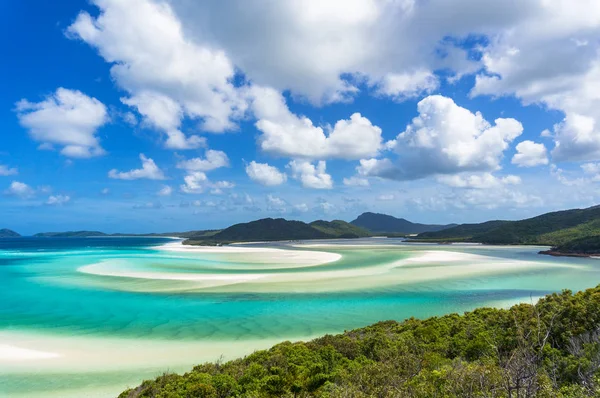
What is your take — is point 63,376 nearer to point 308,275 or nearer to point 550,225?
point 308,275

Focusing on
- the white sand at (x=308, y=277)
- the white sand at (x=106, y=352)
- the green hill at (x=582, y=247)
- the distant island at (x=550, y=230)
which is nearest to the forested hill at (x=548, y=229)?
the distant island at (x=550, y=230)

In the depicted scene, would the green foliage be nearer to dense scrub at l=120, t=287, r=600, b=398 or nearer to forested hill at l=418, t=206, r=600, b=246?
forested hill at l=418, t=206, r=600, b=246

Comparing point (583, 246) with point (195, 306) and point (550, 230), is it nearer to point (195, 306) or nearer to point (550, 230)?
point (550, 230)

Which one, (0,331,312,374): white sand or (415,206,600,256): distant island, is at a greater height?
(415,206,600,256): distant island

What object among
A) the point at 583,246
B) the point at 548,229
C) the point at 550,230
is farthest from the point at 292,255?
the point at 548,229

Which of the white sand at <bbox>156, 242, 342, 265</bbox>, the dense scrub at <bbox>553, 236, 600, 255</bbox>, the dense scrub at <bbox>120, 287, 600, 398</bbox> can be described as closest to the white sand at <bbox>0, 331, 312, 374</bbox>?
the dense scrub at <bbox>120, 287, 600, 398</bbox>

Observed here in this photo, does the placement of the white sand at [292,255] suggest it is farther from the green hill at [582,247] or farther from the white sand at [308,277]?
the green hill at [582,247]
